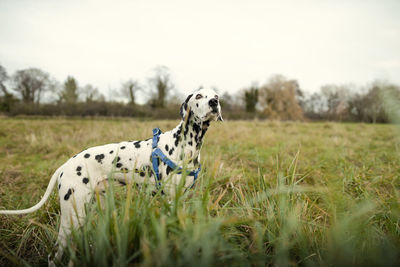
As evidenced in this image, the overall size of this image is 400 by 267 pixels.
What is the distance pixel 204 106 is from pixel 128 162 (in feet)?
4.21

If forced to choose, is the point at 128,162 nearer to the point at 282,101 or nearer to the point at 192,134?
the point at 192,134

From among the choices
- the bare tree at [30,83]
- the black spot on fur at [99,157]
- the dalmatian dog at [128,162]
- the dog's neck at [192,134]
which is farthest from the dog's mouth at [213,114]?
the bare tree at [30,83]

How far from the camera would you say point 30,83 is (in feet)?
98.1

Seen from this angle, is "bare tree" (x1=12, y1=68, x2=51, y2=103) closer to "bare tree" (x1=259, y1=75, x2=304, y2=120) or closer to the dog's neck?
the dog's neck

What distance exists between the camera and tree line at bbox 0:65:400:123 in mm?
20766

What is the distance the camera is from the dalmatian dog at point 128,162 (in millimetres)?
2035

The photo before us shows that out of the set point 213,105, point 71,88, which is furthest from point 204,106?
point 71,88

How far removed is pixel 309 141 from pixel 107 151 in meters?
9.05

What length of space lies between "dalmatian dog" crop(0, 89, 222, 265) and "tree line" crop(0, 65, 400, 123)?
1264 centimetres

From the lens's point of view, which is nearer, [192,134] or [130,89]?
[192,134]

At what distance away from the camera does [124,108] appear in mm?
25656

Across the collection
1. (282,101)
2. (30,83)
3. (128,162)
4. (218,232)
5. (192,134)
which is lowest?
(218,232)

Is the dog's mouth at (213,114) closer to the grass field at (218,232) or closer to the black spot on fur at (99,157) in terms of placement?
the grass field at (218,232)

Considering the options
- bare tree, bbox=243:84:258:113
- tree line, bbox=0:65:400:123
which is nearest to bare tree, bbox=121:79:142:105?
tree line, bbox=0:65:400:123
